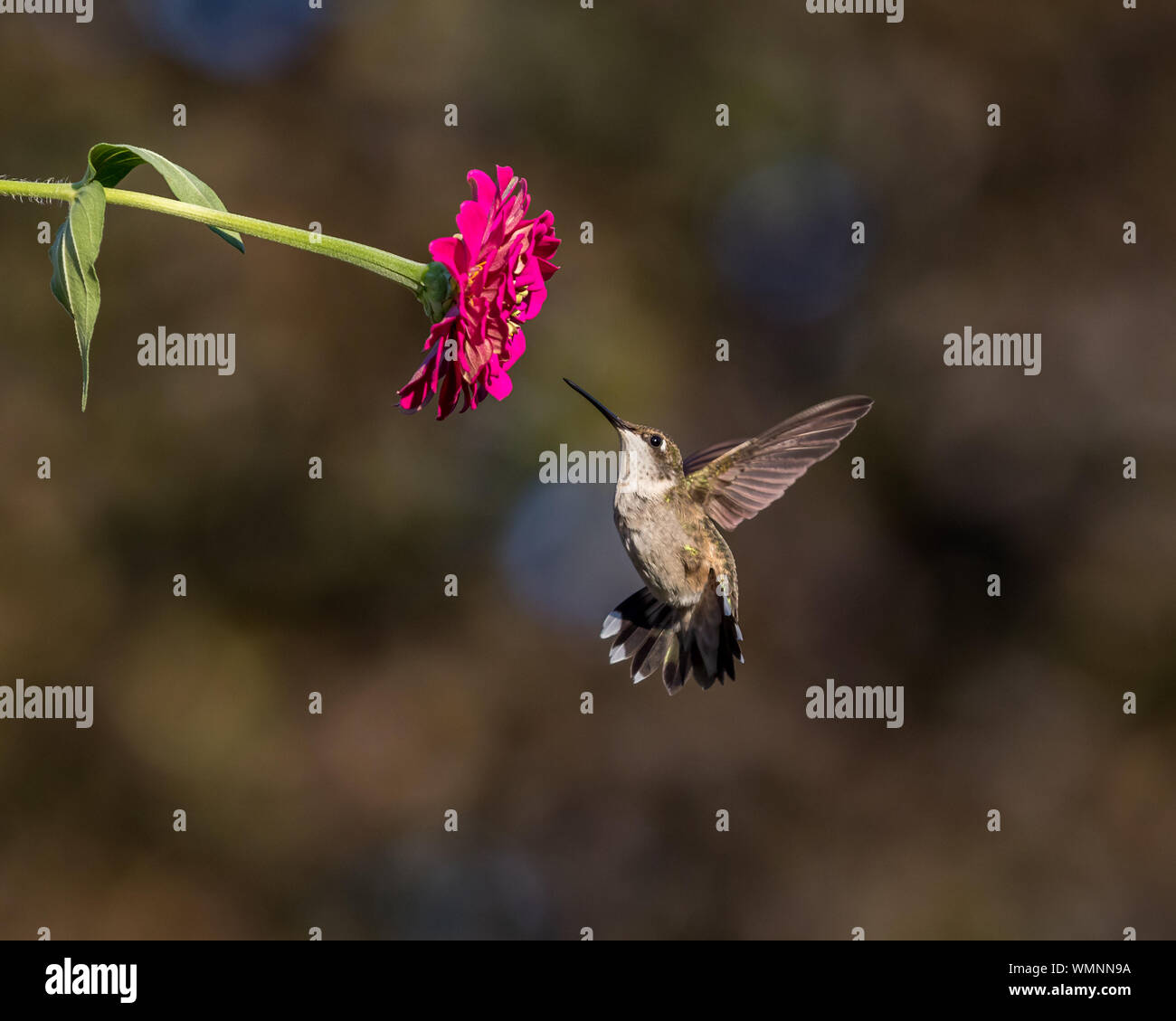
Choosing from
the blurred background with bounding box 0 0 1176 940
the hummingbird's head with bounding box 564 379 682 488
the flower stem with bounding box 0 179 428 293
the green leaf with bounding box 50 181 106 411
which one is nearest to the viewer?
the flower stem with bounding box 0 179 428 293

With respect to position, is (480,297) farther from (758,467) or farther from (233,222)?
(758,467)

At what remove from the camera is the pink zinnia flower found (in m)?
0.79

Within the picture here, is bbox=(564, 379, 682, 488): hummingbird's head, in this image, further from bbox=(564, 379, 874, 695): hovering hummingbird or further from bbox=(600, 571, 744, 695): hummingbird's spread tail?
bbox=(600, 571, 744, 695): hummingbird's spread tail

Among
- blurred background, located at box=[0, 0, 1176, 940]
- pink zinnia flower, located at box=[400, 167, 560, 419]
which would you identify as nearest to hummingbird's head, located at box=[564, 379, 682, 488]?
pink zinnia flower, located at box=[400, 167, 560, 419]

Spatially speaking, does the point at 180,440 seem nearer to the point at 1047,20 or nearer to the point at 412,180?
the point at 412,180

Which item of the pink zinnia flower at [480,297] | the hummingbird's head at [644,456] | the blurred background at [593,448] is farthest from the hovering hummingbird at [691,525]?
the blurred background at [593,448]

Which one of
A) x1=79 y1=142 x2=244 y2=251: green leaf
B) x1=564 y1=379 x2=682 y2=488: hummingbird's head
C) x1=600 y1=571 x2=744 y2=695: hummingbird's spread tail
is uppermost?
x1=79 y1=142 x2=244 y2=251: green leaf

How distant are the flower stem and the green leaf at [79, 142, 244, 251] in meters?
0.05

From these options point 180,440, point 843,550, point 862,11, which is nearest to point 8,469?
point 180,440

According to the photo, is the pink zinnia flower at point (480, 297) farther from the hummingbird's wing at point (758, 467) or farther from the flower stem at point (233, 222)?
the hummingbird's wing at point (758, 467)

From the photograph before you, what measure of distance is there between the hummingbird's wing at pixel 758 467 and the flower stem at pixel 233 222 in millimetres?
568

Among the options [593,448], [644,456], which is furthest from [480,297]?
[593,448]

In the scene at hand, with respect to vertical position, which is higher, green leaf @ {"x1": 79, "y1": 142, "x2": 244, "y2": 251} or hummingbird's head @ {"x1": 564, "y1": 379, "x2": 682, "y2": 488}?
green leaf @ {"x1": 79, "y1": 142, "x2": 244, "y2": 251}

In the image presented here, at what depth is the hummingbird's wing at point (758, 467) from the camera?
1248mm
